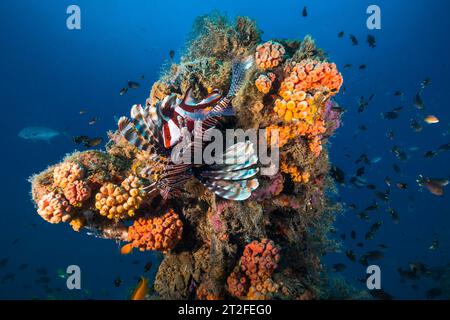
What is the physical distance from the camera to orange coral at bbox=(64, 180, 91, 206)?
354 centimetres

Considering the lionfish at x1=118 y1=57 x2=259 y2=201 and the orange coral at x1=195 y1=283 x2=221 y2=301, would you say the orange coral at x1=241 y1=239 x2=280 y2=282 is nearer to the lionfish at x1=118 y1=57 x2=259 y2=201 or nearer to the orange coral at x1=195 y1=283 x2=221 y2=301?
the orange coral at x1=195 y1=283 x2=221 y2=301

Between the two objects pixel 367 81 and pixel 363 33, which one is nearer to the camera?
pixel 367 81

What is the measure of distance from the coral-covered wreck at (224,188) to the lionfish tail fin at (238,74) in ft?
0.06

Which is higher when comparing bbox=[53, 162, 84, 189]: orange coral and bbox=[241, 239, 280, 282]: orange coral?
bbox=[53, 162, 84, 189]: orange coral

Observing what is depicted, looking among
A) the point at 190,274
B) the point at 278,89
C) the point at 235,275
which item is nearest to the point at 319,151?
the point at 278,89

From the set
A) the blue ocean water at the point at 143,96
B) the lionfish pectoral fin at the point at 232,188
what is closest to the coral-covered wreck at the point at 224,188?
the lionfish pectoral fin at the point at 232,188

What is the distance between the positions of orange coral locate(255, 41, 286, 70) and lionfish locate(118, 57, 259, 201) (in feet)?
3.87

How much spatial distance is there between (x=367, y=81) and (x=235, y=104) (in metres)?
73.3

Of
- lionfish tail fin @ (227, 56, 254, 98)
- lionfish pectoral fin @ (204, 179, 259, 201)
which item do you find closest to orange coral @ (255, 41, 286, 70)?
lionfish tail fin @ (227, 56, 254, 98)

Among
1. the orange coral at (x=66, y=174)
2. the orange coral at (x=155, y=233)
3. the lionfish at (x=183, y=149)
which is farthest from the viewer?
the orange coral at (x=155, y=233)

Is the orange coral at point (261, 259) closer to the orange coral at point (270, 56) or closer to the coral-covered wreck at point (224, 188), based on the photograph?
the coral-covered wreck at point (224, 188)

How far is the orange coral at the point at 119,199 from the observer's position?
11.5ft

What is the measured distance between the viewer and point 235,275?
385 cm
